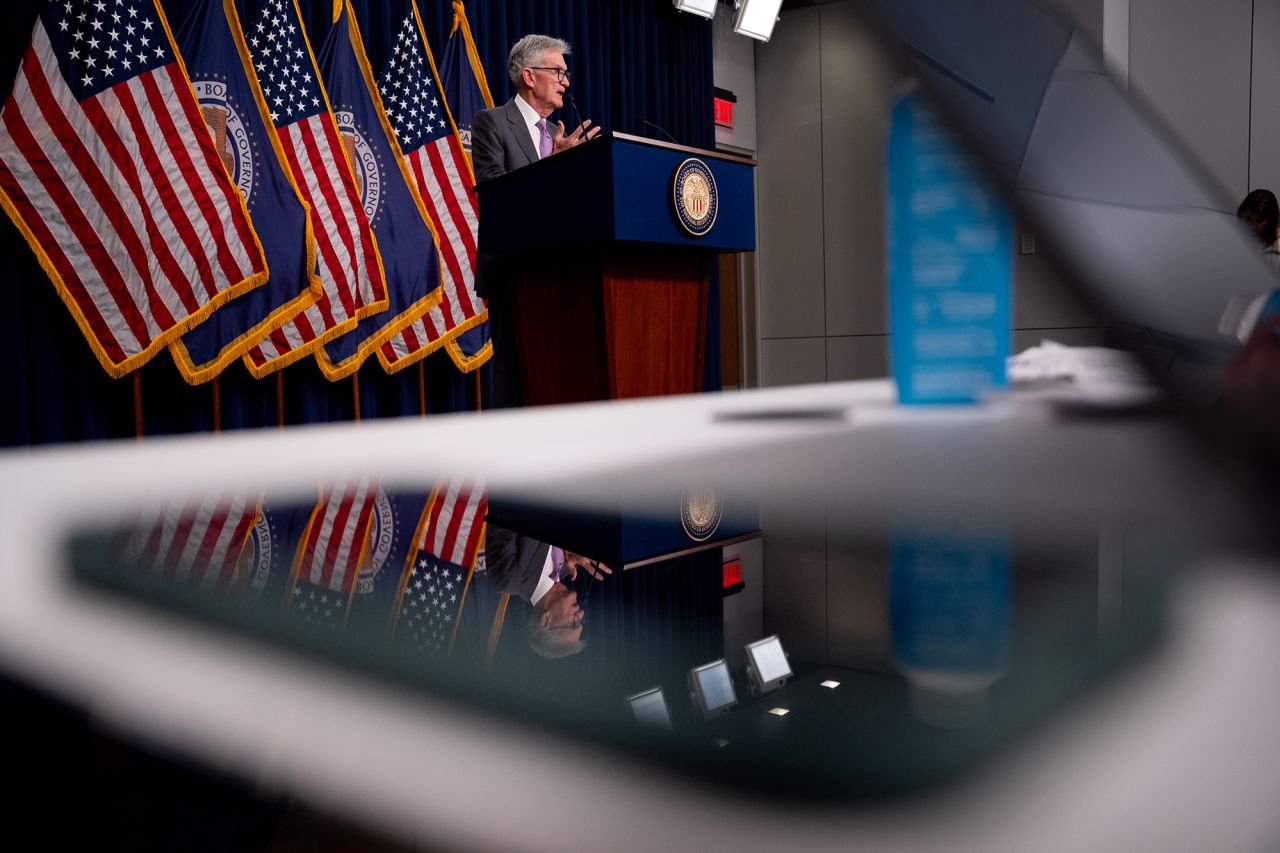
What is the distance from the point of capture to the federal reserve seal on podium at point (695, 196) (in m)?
1.87

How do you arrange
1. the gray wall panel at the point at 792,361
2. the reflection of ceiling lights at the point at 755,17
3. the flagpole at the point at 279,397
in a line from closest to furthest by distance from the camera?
the flagpole at the point at 279,397 < the reflection of ceiling lights at the point at 755,17 < the gray wall panel at the point at 792,361

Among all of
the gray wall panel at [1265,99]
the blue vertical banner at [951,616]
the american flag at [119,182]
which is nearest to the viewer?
the blue vertical banner at [951,616]

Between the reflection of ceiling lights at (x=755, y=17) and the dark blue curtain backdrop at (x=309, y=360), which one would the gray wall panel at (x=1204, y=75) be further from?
the dark blue curtain backdrop at (x=309, y=360)

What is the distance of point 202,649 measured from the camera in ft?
0.51

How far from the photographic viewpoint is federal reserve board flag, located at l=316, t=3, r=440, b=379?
312cm

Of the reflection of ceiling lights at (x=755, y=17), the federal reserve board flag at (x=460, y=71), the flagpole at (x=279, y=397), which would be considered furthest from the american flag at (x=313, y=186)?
the reflection of ceiling lights at (x=755, y=17)

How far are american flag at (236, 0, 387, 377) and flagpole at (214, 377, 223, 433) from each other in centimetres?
17

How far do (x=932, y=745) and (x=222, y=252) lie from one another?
9.82 ft

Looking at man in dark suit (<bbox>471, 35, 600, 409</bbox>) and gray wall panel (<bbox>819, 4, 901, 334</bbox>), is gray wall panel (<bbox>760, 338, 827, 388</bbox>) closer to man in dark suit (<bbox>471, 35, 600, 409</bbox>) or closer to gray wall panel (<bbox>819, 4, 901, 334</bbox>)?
gray wall panel (<bbox>819, 4, 901, 334</bbox>)

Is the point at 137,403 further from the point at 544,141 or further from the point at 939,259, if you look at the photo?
the point at 939,259

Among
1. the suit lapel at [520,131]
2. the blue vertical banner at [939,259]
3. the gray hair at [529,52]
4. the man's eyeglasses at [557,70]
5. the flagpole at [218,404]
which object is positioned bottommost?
the flagpole at [218,404]

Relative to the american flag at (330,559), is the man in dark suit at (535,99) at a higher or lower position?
higher

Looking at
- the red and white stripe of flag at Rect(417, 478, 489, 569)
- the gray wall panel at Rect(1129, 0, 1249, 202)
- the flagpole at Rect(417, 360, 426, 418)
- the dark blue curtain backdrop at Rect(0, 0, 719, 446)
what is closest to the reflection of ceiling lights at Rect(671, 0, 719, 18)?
the dark blue curtain backdrop at Rect(0, 0, 719, 446)

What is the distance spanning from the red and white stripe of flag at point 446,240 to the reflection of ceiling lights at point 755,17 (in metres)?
1.91
